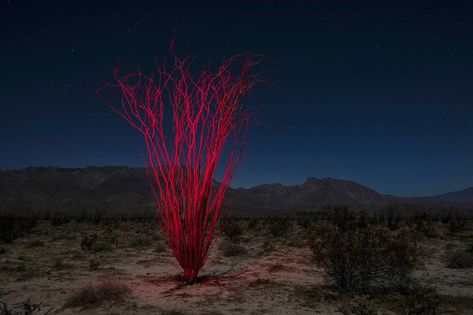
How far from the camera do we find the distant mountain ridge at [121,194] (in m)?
81.9

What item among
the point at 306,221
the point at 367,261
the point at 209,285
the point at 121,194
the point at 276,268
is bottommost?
the point at 209,285

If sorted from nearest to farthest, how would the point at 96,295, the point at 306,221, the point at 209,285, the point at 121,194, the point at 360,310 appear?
the point at 360,310, the point at 96,295, the point at 209,285, the point at 306,221, the point at 121,194

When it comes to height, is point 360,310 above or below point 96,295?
above

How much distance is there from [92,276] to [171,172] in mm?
3714

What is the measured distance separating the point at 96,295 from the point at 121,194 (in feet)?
310

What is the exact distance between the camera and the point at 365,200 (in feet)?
439

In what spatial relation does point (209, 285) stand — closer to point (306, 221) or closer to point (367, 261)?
point (367, 261)


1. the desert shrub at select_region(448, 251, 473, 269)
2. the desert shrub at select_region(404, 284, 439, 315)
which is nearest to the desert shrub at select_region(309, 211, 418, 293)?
the desert shrub at select_region(404, 284, 439, 315)

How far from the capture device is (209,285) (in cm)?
859

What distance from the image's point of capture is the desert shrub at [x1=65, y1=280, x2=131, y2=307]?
716 centimetres

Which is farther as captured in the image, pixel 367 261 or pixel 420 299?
pixel 367 261

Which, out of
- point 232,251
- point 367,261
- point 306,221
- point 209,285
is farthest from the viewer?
point 306,221

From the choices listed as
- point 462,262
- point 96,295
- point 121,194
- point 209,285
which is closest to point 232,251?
point 209,285

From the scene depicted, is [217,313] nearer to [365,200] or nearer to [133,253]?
[133,253]
